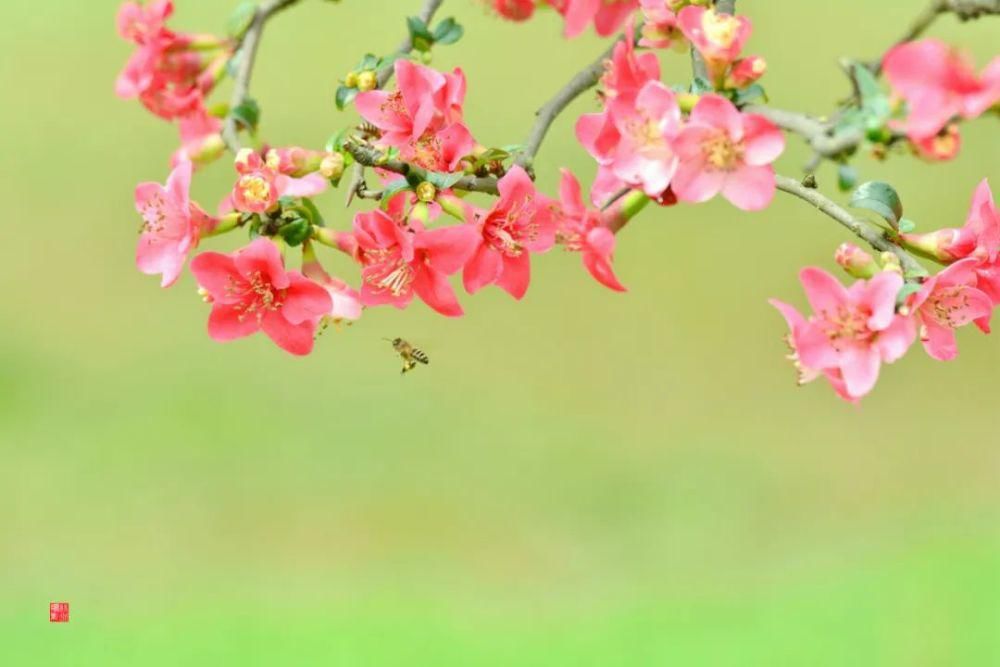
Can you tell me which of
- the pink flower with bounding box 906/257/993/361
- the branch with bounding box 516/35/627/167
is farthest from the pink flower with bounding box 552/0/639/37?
the pink flower with bounding box 906/257/993/361

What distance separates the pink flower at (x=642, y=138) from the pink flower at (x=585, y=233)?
0.19ft

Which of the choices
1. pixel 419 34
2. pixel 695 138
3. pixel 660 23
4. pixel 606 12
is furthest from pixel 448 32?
pixel 695 138

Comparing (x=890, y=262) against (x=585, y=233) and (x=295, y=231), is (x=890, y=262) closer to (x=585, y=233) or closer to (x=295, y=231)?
(x=585, y=233)

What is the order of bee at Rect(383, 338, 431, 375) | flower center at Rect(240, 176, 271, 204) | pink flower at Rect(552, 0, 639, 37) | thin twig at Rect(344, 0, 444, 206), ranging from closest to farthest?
1. flower center at Rect(240, 176, 271, 204)
2. thin twig at Rect(344, 0, 444, 206)
3. pink flower at Rect(552, 0, 639, 37)
4. bee at Rect(383, 338, 431, 375)

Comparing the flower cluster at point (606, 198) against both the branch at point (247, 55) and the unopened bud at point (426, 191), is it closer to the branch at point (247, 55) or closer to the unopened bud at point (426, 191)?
the unopened bud at point (426, 191)

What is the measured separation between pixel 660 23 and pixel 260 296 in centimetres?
41

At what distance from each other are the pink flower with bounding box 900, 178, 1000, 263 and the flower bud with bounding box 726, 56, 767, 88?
194mm

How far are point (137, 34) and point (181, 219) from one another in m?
0.51

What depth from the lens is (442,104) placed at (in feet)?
3.59

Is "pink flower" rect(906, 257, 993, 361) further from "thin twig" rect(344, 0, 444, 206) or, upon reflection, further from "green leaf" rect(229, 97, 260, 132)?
"green leaf" rect(229, 97, 260, 132)

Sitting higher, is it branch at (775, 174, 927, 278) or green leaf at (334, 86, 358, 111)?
green leaf at (334, 86, 358, 111)

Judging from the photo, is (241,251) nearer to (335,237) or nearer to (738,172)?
(335,237)

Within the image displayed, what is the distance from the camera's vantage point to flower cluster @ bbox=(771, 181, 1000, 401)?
92 cm

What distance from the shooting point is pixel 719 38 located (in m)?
0.92
